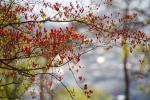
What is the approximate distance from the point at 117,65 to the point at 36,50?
84991 mm

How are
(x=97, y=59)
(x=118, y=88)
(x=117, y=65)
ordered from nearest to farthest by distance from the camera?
(x=118, y=88) → (x=117, y=65) → (x=97, y=59)

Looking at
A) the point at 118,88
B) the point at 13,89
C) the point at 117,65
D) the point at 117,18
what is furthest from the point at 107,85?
the point at 117,18

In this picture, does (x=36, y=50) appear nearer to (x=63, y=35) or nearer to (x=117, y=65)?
(x=63, y=35)

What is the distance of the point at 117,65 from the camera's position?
98.4 metres

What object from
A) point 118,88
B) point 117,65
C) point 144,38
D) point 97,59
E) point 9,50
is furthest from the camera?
point 97,59

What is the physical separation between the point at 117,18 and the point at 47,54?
2.96m

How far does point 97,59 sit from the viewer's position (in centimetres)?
10588

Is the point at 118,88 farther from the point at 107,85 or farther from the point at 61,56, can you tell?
the point at 61,56

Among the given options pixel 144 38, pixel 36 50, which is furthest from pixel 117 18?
pixel 36 50

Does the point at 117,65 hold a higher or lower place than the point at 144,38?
lower

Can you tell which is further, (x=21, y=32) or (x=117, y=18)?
(x=117, y=18)

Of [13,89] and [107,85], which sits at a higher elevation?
[13,89]

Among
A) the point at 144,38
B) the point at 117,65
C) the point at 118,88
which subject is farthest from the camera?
the point at 117,65

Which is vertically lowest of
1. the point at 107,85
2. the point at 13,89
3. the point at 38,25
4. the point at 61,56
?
the point at 107,85
